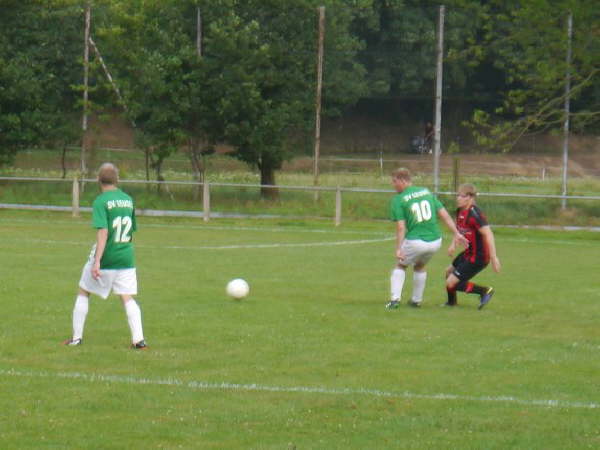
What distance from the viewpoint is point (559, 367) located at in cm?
1041

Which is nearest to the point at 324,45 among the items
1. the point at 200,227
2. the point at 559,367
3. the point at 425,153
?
the point at 200,227

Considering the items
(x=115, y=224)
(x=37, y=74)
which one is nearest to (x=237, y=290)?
(x=115, y=224)

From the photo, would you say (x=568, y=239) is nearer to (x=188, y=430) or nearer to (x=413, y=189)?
(x=413, y=189)

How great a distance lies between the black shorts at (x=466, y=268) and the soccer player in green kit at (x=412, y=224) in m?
0.44

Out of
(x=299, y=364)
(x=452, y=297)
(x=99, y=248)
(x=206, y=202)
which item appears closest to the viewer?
(x=299, y=364)

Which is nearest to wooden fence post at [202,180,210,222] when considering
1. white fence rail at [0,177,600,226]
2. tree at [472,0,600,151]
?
white fence rail at [0,177,600,226]

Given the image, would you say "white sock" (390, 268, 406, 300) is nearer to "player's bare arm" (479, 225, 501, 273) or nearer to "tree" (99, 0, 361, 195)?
"player's bare arm" (479, 225, 501, 273)

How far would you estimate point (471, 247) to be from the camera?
571 inches

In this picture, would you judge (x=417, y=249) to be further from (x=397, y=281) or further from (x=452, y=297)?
(x=452, y=297)

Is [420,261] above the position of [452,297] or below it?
above

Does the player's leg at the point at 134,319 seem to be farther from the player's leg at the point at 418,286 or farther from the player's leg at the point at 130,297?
the player's leg at the point at 418,286

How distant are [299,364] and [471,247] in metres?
4.79

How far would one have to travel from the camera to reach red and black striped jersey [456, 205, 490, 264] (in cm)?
1438

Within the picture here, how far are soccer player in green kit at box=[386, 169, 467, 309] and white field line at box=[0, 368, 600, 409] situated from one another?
4.92 m
